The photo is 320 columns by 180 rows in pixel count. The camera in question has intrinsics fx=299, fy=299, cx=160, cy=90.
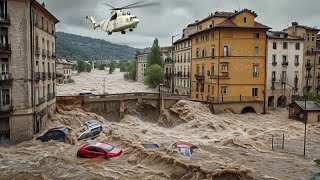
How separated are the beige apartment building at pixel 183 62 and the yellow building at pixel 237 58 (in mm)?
10720

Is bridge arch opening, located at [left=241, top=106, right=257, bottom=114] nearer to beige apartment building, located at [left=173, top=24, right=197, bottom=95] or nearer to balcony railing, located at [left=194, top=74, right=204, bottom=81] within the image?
balcony railing, located at [left=194, top=74, right=204, bottom=81]

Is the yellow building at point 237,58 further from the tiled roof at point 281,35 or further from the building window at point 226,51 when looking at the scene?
the tiled roof at point 281,35

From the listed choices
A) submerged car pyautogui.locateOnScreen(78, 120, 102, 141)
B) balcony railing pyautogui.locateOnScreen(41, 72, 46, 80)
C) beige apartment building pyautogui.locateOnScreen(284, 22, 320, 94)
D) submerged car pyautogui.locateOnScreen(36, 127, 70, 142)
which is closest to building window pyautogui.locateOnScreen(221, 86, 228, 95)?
beige apartment building pyautogui.locateOnScreen(284, 22, 320, 94)

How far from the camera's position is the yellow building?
171ft

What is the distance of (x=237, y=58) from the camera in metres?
52.8

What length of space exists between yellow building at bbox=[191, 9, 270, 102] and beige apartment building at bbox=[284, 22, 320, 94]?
37.8 ft

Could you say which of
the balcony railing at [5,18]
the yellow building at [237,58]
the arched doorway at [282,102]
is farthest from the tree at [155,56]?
the balcony railing at [5,18]

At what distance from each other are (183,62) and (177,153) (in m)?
42.8

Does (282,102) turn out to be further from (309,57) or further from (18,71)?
(18,71)

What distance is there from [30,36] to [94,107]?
1641 cm

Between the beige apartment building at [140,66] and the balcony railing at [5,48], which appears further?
the beige apartment building at [140,66]

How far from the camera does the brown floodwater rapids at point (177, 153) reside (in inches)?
980

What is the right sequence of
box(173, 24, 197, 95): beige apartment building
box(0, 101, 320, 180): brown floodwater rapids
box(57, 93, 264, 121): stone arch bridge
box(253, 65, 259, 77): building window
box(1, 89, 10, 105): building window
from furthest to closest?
box(173, 24, 197, 95): beige apartment building → box(253, 65, 259, 77): building window → box(57, 93, 264, 121): stone arch bridge → box(1, 89, 10, 105): building window → box(0, 101, 320, 180): brown floodwater rapids

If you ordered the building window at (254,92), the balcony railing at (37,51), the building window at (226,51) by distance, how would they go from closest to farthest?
the balcony railing at (37,51) → the building window at (226,51) → the building window at (254,92)
